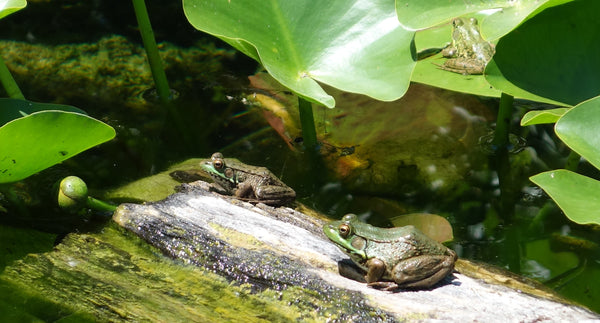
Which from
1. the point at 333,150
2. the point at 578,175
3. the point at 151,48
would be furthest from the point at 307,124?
the point at 578,175

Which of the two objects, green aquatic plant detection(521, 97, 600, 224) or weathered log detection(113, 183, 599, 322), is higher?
green aquatic plant detection(521, 97, 600, 224)

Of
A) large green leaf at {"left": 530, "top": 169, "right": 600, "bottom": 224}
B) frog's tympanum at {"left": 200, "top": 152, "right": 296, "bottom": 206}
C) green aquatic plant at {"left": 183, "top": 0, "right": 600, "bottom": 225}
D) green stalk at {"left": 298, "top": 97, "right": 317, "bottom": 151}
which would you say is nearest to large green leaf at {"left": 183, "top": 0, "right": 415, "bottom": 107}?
green aquatic plant at {"left": 183, "top": 0, "right": 600, "bottom": 225}

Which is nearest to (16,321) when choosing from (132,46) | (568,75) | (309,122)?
(309,122)

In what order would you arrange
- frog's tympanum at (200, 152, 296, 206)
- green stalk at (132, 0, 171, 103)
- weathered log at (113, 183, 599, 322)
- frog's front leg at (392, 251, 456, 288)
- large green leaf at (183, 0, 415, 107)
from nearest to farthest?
weathered log at (113, 183, 599, 322) → frog's front leg at (392, 251, 456, 288) → large green leaf at (183, 0, 415, 107) → frog's tympanum at (200, 152, 296, 206) → green stalk at (132, 0, 171, 103)

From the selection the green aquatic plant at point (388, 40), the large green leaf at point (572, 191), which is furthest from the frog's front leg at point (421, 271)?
the green aquatic plant at point (388, 40)

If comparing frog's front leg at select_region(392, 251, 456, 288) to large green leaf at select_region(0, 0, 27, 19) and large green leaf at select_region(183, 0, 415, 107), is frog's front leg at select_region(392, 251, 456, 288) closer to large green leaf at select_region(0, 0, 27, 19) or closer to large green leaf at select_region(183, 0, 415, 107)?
large green leaf at select_region(183, 0, 415, 107)

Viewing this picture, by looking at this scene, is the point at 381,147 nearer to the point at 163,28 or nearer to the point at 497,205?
the point at 497,205
